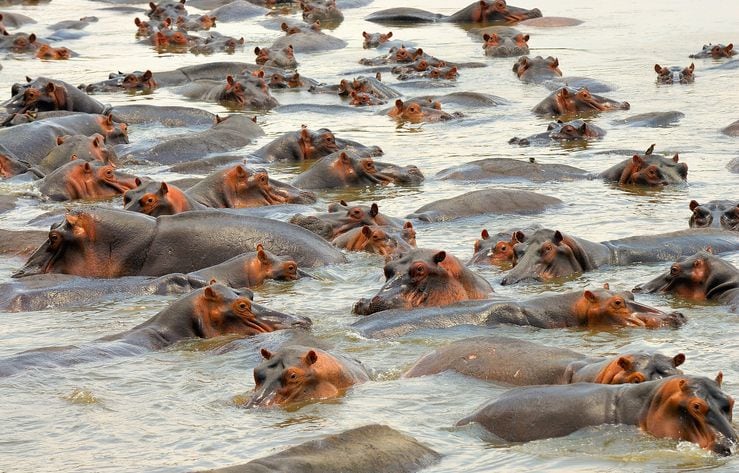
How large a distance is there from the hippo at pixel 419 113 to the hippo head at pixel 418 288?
845cm

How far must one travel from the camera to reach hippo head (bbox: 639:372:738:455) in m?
5.48

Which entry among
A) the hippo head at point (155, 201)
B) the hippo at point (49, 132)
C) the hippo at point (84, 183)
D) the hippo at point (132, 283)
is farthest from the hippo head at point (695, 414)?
the hippo at point (49, 132)

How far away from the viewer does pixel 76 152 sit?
42.4ft

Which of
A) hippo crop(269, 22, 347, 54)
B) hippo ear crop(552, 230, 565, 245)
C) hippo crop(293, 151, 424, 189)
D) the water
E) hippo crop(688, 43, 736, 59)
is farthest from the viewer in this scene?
hippo crop(269, 22, 347, 54)

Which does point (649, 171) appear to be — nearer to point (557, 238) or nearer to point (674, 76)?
point (557, 238)

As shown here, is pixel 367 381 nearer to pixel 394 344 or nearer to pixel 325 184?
pixel 394 344

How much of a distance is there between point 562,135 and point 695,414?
31.6 ft

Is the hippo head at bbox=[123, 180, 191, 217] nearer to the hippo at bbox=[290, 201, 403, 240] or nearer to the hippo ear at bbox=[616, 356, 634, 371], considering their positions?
the hippo at bbox=[290, 201, 403, 240]

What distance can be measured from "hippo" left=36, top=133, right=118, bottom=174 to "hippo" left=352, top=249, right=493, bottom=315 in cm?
509

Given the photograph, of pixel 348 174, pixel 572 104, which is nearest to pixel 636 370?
pixel 348 174

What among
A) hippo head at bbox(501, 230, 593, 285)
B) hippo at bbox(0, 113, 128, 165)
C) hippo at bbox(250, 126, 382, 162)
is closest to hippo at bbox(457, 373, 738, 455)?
hippo head at bbox(501, 230, 593, 285)

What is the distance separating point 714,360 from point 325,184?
5.95 metres

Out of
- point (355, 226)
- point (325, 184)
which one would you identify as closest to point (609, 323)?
point (355, 226)

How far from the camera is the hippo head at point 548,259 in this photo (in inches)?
357
